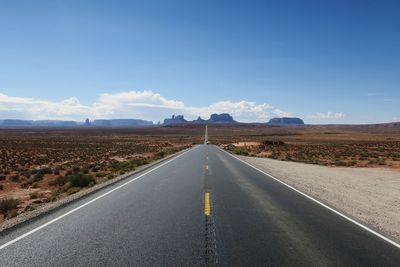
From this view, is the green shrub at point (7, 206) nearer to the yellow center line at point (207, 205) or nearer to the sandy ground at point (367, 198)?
the yellow center line at point (207, 205)

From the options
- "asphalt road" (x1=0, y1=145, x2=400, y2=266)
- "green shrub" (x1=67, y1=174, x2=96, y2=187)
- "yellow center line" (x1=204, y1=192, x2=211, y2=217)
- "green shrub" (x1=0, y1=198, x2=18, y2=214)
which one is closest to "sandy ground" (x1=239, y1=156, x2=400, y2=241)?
"asphalt road" (x1=0, y1=145, x2=400, y2=266)

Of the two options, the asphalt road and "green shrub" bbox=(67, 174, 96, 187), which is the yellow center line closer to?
the asphalt road

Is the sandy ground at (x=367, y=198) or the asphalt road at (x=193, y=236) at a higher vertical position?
the asphalt road at (x=193, y=236)

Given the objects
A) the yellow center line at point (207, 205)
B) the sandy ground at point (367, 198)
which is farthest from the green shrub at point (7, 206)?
the sandy ground at point (367, 198)

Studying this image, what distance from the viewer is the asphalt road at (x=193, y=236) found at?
5723mm

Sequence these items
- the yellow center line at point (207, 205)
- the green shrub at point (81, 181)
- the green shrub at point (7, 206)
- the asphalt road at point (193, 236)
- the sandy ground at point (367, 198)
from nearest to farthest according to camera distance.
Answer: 1. the asphalt road at point (193, 236)
2. the sandy ground at point (367, 198)
3. the yellow center line at point (207, 205)
4. the green shrub at point (7, 206)
5. the green shrub at point (81, 181)

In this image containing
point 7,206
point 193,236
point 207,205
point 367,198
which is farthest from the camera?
point 367,198

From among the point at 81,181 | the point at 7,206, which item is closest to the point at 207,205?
the point at 7,206

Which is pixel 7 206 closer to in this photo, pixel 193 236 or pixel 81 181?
pixel 81 181

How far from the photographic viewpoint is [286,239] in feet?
22.6

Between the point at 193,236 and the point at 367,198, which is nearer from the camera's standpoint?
the point at 193,236

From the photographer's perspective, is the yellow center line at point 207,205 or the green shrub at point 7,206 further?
the green shrub at point 7,206

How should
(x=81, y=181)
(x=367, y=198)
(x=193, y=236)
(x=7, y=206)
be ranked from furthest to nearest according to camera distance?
(x=81, y=181)
(x=367, y=198)
(x=7, y=206)
(x=193, y=236)

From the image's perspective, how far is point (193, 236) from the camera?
7.03m
